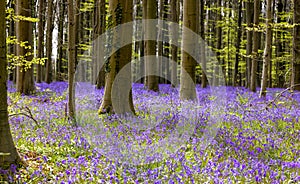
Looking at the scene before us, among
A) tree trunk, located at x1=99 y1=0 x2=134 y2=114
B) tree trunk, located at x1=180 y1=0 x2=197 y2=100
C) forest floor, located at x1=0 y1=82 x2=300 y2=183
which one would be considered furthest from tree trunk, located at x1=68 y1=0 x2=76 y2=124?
tree trunk, located at x1=180 y1=0 x2=197 y2=100

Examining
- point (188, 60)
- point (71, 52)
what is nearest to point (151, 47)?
point (188, 60)

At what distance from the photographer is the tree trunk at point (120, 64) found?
9.16 metres

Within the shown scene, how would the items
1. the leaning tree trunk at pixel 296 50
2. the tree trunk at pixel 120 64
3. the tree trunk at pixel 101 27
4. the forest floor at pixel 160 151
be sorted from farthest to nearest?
the tree trunk at pixel 101 27 < the leaning tree trunk at pixel 296 50 < the tree trunk at pixel 120 64 < the forest floor at pixel 160 151

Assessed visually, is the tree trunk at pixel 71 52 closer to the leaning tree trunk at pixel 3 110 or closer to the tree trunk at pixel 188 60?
the leaning tree trunk at pixel 3 110

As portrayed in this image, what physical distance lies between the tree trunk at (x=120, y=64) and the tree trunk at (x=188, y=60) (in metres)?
3.01

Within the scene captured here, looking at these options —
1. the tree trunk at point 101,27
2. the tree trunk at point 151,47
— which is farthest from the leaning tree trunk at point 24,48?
the tree trunk at point 151,47

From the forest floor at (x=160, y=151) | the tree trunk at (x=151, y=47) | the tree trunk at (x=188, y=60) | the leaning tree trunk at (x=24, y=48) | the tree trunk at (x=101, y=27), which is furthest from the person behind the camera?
the tree trunk at (x=101, y=27)

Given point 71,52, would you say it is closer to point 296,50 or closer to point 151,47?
point 151,47

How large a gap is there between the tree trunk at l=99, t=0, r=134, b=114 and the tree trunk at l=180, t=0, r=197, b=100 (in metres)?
3.01

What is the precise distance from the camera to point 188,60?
40.0 feet

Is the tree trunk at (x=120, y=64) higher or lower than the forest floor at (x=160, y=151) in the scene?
higher

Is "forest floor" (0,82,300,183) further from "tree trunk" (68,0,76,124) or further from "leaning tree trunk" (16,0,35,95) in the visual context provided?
"leaning tree trunk" (16,0,35,95)

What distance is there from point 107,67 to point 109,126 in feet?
7.60

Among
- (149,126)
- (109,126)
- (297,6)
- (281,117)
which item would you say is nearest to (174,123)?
(149,126)
